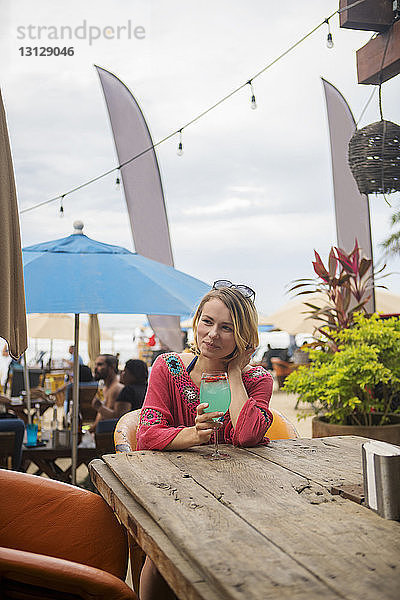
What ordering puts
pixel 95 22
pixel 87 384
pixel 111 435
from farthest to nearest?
pixel 95 22, pixel 87 384, pixel 111 435

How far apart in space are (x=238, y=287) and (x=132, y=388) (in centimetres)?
238

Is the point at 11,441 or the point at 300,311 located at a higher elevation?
the point at 300,311

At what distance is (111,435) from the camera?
397 cm

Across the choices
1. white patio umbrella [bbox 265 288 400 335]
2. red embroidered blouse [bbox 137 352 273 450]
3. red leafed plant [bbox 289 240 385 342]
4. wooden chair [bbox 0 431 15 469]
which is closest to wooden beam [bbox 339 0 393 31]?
red leafed plant [bbox 289 240 385 342]

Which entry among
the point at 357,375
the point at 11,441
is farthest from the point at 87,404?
the point at 357,375

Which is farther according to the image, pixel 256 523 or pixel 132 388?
pixel 132 388

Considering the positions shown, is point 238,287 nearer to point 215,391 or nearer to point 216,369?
point 216,369

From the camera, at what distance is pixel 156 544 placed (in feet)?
4.28

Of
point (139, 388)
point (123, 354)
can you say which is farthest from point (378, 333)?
point (123, 354)

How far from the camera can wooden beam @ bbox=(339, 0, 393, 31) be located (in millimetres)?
3502

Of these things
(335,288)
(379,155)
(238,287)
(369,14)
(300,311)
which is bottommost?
(238,287)

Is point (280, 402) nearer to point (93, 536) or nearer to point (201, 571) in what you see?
point (93, 536)

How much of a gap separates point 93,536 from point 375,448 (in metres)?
0.96

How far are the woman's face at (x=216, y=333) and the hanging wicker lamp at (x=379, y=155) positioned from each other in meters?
1.83
